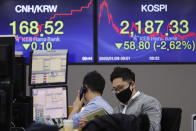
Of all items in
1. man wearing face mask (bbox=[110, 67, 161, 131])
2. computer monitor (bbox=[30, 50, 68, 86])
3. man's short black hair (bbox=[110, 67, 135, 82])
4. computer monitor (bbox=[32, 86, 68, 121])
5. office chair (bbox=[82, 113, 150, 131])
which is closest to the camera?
office chair (bbox=[82, 113, 150, 131])

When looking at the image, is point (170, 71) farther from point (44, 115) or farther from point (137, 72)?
point (44, 115)

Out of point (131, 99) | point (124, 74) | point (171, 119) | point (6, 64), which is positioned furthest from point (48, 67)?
point (6, 64)

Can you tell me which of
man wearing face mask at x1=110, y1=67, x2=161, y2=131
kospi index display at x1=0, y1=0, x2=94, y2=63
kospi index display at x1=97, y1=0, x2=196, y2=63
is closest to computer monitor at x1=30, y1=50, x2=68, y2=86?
kospi index display at x1=0, y1=0, x2=94, y2=63

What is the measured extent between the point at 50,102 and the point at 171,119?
1693 mm

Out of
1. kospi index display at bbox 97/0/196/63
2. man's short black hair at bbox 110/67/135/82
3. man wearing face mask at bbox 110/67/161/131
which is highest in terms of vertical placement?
kospi index display at bbox 97/0/196/63

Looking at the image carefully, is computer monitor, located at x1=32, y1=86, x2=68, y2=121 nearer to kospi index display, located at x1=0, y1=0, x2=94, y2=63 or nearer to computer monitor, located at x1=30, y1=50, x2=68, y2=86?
computer monitor, located at x1=30, y1=50, x2=68, y2=86

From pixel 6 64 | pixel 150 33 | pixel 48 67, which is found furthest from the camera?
pixel 150 33

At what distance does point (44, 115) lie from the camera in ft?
13.1

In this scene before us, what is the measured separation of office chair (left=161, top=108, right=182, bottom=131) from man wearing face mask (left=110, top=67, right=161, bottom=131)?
6cm

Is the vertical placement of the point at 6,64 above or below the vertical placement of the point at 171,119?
above

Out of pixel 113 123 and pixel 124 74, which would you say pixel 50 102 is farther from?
pixel 113 123

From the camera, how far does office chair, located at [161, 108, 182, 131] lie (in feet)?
8.80

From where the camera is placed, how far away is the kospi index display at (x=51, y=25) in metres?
4.72

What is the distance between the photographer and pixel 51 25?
478 centimetres
